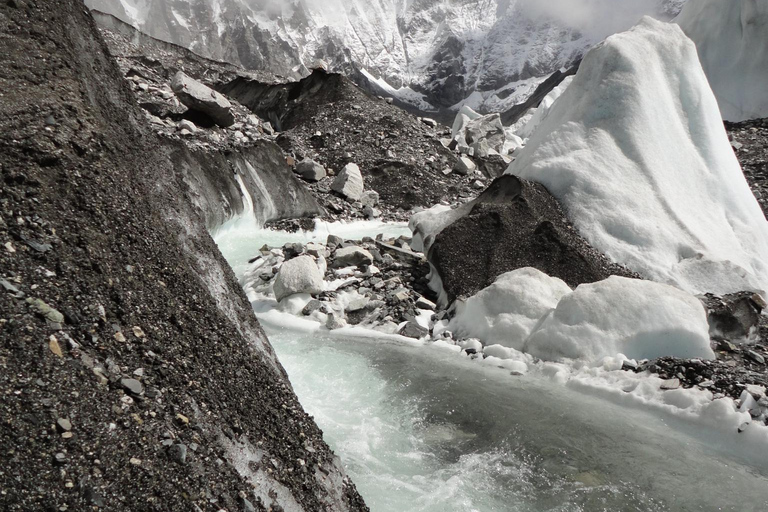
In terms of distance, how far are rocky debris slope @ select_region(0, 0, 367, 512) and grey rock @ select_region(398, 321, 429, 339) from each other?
3.60m

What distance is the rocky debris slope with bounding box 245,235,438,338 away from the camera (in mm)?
8430

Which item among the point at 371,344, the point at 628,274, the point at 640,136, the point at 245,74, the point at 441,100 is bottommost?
the point at 371,344

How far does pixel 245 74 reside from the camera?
27.7m

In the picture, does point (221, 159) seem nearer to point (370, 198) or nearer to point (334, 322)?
point (370, 198)

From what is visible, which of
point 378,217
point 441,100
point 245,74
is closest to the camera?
point 378,217

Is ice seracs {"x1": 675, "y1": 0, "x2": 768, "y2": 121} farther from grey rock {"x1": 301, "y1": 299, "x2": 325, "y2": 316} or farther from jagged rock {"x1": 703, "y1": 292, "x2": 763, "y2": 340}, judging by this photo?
grey rock {"x1": 301, "y1": 299, "x2": 325, "y2": 316}

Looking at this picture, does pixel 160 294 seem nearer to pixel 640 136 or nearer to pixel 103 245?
pixel 103 245

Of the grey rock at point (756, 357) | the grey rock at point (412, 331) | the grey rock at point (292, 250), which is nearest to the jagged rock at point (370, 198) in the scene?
the grey rock at point (292, 250)

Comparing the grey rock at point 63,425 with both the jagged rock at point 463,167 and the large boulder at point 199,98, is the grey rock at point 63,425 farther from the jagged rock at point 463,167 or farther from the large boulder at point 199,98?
the jagged rock at point 463,167

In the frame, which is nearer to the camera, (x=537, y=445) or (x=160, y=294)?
(x=160, y=294)

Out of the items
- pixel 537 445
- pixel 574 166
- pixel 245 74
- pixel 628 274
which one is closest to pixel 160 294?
pixel 537 445

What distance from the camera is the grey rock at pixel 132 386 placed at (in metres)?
2.77

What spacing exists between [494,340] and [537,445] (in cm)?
245

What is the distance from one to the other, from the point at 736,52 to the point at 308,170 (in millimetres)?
17613
